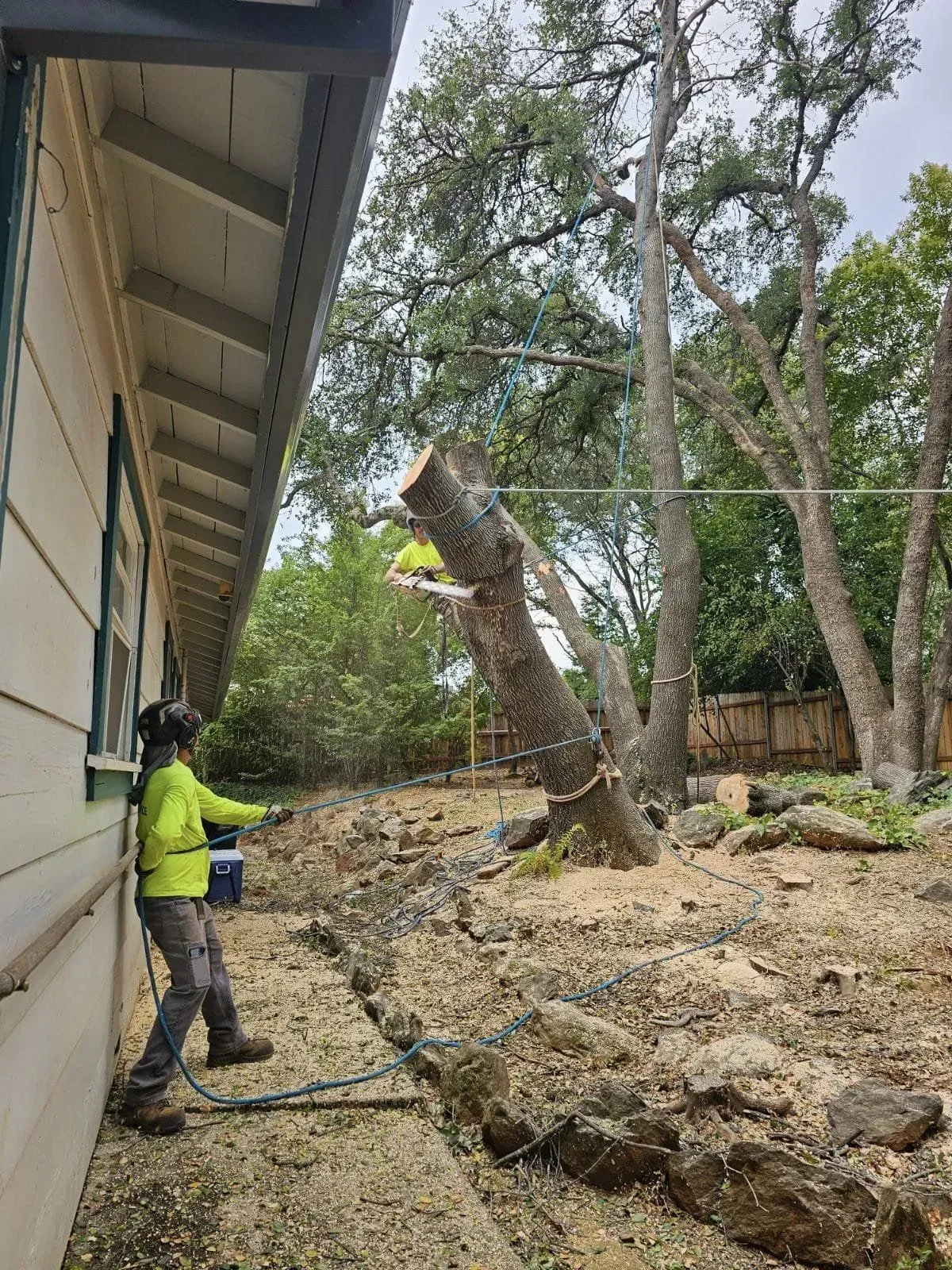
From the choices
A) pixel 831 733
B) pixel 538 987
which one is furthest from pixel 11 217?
pixel 831 733

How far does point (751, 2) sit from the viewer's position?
12680mm

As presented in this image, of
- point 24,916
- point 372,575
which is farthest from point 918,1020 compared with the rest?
point 372,575

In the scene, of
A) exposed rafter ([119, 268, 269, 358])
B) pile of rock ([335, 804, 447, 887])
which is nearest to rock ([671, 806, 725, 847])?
pile of rock ([335, 804, 447, 887])

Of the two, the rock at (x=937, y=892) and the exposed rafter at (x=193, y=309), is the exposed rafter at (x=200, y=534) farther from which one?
the rock at (x=937, y=892)

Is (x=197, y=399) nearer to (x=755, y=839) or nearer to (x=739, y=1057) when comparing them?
(x=739, y=1057)

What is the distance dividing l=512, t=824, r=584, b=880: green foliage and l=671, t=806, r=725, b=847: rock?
110 centimetres

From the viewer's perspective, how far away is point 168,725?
383 cm

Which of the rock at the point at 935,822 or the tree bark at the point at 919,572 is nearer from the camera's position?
the rock at the point at 935,822

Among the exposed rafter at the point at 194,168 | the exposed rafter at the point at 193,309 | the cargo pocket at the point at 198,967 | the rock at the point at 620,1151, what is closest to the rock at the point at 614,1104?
the rock at the point at 620,1151

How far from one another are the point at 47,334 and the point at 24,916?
1278 millimetres

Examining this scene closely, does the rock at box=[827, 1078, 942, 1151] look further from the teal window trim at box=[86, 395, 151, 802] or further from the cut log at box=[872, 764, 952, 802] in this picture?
the cut log at box=[872, 764, 952, 802]

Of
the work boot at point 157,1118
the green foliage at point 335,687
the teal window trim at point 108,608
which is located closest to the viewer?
the teal window trim at point 108,608

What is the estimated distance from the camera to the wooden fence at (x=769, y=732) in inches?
709

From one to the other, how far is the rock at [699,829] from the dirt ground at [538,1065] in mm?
610
